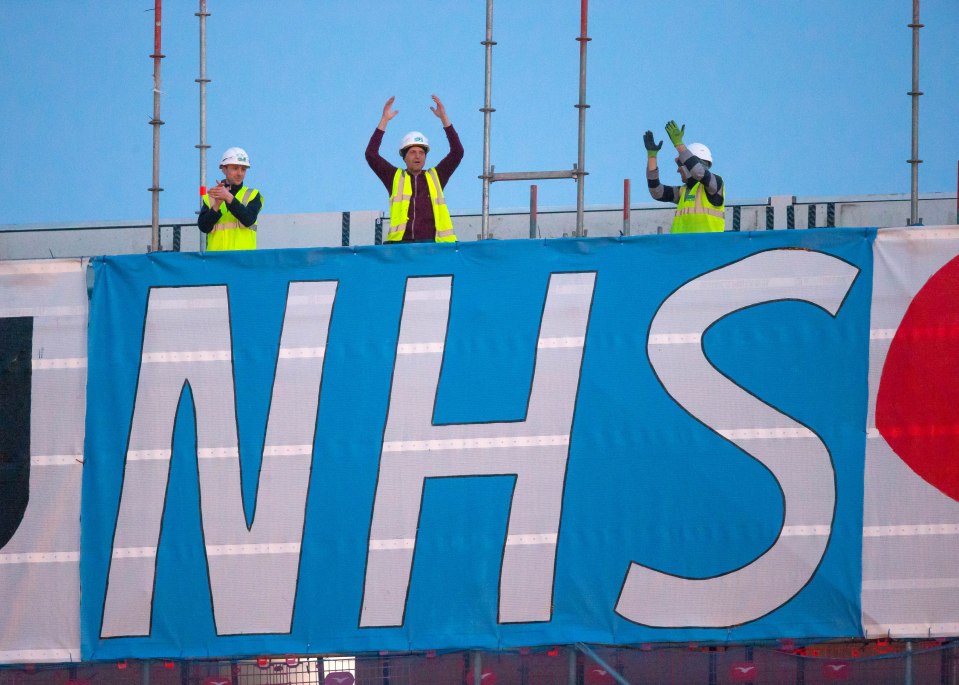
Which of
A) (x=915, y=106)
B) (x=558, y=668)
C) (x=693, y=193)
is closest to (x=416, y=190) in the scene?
(x=693, y=193)

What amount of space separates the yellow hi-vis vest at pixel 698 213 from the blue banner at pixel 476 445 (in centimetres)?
157

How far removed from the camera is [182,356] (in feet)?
26.9

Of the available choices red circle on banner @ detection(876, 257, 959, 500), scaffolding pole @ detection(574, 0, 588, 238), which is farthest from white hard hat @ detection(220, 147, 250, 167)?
red circle on banner @ detection(876, 257, 959, 500)

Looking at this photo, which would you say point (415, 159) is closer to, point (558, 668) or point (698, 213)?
point (698, 213)

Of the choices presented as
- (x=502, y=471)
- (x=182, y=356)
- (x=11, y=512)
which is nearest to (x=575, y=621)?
(x=502, y=471)

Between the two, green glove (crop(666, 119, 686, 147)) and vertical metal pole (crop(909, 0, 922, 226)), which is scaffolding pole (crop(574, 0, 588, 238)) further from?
vertical metal pole (crop(909, 0, 922, 226))

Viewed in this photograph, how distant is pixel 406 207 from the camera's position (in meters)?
9.55

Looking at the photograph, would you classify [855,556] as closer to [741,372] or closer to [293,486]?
[741,372]

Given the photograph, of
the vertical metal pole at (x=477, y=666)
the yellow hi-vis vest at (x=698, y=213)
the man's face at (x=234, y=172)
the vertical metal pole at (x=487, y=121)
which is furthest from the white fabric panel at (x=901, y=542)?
the man's face at (x=234, y=172)

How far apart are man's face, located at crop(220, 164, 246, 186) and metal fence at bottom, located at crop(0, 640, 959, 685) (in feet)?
13.6

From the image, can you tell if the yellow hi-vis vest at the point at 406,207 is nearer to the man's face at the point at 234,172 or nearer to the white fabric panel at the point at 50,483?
the man's face at the point at 234,172

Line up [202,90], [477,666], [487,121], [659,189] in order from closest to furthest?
1. [477,666]
2. [487,121]
3. [202,90]
4. [659,189]

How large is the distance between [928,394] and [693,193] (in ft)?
9.06

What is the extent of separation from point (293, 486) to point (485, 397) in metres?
1.48
